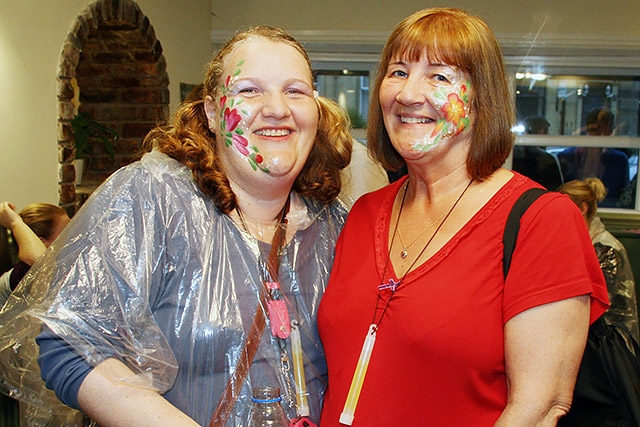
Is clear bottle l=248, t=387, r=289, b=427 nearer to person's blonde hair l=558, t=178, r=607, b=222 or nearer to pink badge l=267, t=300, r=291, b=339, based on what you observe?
pink badge l=267, t=300, r=291, b=339

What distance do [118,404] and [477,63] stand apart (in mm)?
974

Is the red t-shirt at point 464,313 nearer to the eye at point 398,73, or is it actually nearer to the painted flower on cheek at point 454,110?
the painted flower on cheek at point 454,110

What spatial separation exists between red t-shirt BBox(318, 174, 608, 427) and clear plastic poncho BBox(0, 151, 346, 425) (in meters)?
0.18

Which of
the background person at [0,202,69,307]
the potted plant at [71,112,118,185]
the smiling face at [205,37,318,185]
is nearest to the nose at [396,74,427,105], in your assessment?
the smiling face at [205,37,318,185]

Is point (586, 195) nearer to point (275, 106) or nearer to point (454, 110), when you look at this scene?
point (454, 110)

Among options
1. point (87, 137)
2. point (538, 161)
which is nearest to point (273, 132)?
point (87, 137)

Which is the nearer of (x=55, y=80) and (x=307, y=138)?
(x=307, y=138)

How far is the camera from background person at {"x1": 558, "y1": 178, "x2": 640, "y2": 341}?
283 centimetres

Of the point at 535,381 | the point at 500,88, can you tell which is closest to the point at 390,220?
the point at 500,88

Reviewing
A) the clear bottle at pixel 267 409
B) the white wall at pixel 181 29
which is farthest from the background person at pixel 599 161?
the clear bottle at pixel 267 409

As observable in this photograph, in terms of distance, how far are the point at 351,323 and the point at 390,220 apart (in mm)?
282

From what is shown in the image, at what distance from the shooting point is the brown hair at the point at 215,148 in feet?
4.75

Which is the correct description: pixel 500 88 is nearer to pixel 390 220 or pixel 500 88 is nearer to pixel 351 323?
pixel 390 220

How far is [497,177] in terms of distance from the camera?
1.37m
